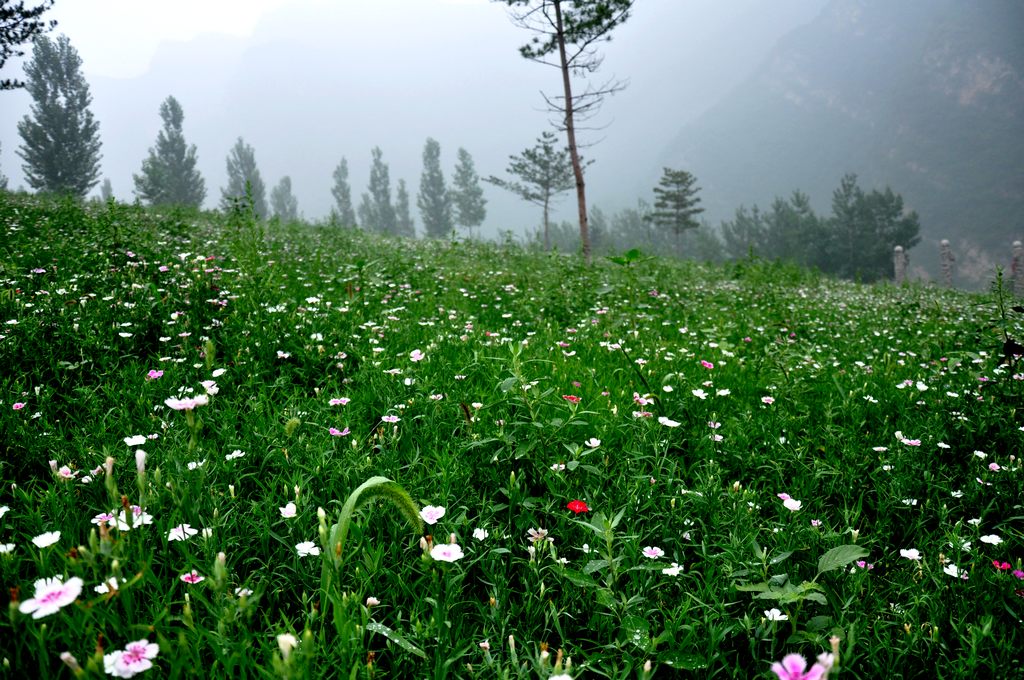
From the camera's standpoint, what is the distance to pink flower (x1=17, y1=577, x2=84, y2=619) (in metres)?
0.96

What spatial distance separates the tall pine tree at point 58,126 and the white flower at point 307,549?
146ft

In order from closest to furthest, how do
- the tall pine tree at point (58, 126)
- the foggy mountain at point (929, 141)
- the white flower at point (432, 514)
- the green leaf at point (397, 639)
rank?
1. the green leaf at point (397, 639)
2. the white flower at point (432, 514)
3. the tall pine tree at point (58, 126)
4. the foggy mountain at point (929, 141)

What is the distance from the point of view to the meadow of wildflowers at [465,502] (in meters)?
1.26

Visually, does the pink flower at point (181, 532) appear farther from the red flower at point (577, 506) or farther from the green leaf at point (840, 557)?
the green leaf at point (840, 557)

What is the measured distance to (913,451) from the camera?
8.00 feet

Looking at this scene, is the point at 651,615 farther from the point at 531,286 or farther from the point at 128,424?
the point at 531,286

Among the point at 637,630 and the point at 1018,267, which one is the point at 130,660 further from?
the point at 1018,267

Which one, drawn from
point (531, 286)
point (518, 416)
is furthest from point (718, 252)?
point (518, 416)

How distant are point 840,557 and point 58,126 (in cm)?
4891

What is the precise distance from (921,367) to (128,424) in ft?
19.3

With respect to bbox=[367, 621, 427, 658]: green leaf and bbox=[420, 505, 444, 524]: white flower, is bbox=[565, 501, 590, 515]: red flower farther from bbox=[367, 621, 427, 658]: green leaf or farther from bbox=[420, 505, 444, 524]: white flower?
bbox=[367, 621, 427, 658]: green leaf

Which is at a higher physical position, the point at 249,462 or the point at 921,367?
the point at 249,462

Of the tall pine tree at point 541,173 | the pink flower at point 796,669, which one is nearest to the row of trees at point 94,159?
the tall pine tree at point 541,173

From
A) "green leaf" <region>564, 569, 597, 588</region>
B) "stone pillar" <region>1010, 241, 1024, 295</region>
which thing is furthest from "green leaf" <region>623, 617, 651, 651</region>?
"stone pillar" <region>1010, 241, 1024, 295</region>
